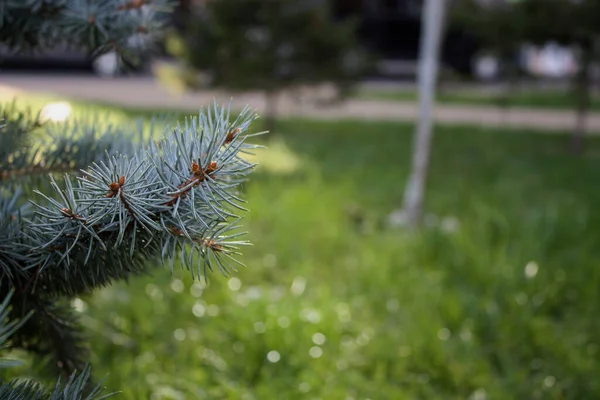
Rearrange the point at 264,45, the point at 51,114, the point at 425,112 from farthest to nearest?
the point at 264,45
the point at 425,112
the point at 51,114

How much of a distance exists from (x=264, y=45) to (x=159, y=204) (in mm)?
7187

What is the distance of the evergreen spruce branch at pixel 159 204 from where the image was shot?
1.20 meters

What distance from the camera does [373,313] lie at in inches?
141

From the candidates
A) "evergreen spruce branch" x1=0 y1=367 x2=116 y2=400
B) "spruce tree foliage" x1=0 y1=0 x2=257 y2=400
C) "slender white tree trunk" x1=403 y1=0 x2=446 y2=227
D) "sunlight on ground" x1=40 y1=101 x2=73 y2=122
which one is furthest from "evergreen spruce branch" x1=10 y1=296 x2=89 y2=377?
"slender white tree trunk" x1=403 y1=0 x2=446 y2=227

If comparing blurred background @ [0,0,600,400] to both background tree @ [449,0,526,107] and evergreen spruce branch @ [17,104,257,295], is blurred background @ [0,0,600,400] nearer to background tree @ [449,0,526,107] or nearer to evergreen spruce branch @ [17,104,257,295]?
background tree @ [449,0,526,107]

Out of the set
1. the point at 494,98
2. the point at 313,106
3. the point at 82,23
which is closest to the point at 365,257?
the point at 82,23

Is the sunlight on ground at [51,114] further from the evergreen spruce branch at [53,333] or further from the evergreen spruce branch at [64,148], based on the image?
the evergreen spruce branch at [53,333]

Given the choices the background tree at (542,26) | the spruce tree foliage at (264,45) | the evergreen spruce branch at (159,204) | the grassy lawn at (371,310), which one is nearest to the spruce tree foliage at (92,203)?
the evergreen spruce branch at (159,204)

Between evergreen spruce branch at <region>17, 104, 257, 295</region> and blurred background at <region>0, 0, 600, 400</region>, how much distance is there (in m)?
0.75

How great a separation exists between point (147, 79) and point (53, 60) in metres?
2.63

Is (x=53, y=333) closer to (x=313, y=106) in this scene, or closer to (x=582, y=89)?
(x=582, y=89)

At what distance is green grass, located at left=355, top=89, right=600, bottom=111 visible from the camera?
1451cm

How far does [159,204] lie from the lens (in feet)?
4.02

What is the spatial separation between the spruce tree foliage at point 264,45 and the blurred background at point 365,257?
0.02 m
